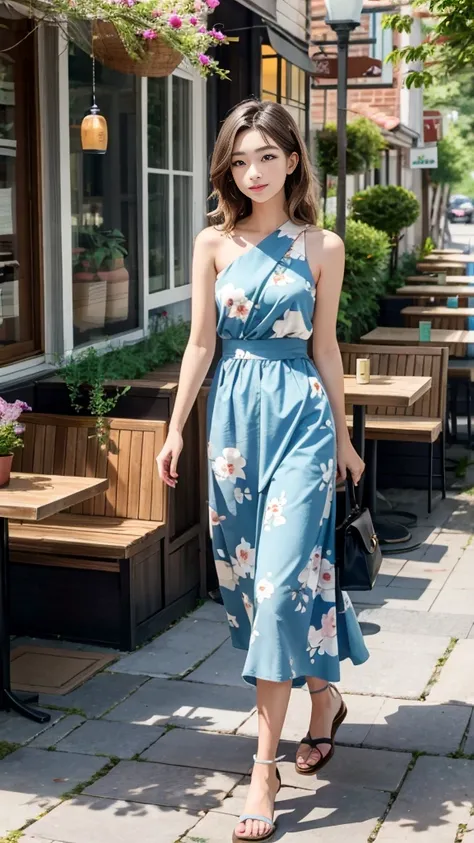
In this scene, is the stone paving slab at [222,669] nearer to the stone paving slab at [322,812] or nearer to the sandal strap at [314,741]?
the sandal strap at [314,741]

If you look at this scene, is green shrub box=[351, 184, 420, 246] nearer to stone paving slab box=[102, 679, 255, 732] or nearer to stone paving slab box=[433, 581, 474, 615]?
stone paving slab box=[433, 581, 474, 615]

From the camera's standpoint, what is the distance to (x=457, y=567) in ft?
21.3

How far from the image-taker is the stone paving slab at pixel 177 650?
192 inches

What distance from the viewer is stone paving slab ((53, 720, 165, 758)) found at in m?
4.06

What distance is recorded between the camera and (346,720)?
14.1 ft

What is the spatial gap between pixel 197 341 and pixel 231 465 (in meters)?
0.41

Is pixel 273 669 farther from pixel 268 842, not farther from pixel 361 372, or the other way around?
pixel 361 372

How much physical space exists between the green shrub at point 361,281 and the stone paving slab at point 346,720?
4857 mm

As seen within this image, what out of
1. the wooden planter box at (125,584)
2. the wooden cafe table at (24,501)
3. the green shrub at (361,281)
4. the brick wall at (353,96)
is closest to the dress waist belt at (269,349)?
the wooden cafe table at (24,501)

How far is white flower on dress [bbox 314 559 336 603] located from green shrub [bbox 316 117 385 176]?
9.92 metres

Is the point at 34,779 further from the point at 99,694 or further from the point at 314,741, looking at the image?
the point at 314,741

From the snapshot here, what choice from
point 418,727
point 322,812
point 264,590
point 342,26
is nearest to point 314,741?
point 322,812

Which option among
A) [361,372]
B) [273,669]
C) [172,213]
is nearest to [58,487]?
[273,669]

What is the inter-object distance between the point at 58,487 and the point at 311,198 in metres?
1.37
